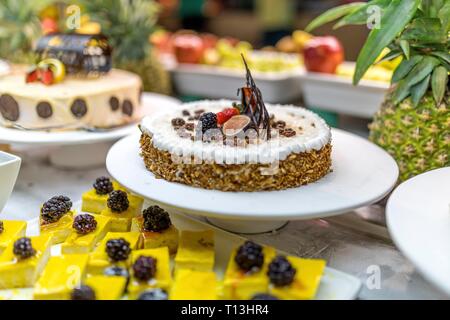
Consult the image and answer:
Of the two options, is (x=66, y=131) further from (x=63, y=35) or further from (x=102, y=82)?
(x=63, y=35)

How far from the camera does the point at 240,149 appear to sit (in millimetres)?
1143

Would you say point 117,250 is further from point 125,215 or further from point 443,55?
point 443,55

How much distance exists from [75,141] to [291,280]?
87 centimetres

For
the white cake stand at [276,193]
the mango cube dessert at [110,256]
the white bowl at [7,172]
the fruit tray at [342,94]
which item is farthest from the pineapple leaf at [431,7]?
the white bowl at [7,172]

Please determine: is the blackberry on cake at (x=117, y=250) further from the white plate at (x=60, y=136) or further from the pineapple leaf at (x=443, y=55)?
the pineapple leaf at (x=443, y=55)

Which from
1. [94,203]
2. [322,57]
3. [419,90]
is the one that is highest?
[419,90]

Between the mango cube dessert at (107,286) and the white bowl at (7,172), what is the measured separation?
1.27 ft

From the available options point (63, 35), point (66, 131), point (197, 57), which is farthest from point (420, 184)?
point (197, 57)

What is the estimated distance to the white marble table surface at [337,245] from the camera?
1055 mm

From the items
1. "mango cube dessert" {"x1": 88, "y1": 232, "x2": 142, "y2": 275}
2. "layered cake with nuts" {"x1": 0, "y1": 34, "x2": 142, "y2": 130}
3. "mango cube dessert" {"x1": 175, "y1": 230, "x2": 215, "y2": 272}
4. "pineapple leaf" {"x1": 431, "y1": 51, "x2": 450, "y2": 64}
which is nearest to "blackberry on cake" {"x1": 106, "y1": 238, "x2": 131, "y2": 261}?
"mango cube dessert" {"x1": 88, "y1": 232, "x2": 142, "y2": 275}

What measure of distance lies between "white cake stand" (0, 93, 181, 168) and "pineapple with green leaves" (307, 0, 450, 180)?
77cm

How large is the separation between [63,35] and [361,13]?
1110 mm

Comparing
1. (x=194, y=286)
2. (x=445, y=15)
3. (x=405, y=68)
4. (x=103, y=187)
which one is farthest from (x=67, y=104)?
(x=445, y=15)
